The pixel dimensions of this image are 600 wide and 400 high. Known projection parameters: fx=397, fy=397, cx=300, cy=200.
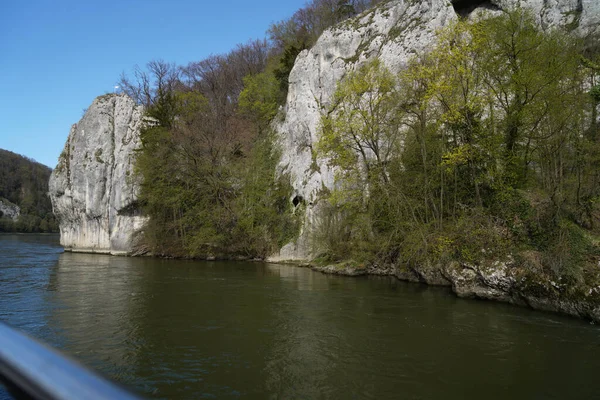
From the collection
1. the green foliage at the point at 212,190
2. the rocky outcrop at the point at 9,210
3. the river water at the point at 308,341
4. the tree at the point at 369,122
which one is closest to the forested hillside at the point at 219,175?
the green foliage at the point at 212,190

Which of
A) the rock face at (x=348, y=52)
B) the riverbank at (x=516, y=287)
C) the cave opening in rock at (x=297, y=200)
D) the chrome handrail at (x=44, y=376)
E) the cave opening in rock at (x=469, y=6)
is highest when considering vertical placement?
the cave opening in rock at (x=469, y=6)

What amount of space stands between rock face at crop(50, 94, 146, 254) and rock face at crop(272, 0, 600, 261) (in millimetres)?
14178

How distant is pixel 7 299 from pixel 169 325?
21.3 ft

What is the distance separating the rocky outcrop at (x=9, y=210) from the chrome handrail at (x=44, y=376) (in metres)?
95.8

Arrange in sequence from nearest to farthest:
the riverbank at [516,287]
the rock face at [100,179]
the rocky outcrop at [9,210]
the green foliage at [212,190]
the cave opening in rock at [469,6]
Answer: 1. the riverbank at [516,287]
2. the cave opening in rock at [469,6]
3. the green foliage at [212,190]
4. the rock face at [100,179]
5. the rocky outcrop at [9,210]

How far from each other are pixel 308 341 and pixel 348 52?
25265 millimetres

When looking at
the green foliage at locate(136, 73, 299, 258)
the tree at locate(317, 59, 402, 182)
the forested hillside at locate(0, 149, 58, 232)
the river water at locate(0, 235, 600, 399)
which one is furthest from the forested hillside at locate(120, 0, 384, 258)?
the forested hillside at locate(0, 149, 58, 232)

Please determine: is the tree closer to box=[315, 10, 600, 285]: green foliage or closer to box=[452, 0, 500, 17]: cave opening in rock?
box=[315, 10, 600, 285]: green foliage

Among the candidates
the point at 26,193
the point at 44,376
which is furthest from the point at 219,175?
the point at 26,193

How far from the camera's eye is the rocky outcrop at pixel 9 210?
8011 cm

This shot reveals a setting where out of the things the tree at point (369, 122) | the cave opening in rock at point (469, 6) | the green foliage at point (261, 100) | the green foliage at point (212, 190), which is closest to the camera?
the tree at point (369, 122)

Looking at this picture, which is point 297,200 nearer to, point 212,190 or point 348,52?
point 212,190

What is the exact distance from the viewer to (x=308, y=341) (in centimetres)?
920

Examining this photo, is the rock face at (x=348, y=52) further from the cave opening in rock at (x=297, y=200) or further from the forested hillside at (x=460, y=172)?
the forested hillside at (x=460, y=172)
